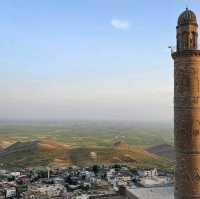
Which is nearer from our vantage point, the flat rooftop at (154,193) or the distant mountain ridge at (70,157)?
the flat rooftop at (154,193)

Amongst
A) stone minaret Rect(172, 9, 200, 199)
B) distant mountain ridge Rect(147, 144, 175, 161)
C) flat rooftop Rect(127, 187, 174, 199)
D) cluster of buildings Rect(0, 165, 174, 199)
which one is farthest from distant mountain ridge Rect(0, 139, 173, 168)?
stone minaret Rect(172, 9, 200, 199)

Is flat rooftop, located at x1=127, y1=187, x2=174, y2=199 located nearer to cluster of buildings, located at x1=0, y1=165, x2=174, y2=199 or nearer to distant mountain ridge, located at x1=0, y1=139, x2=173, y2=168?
cluster of buildings, located at x1=0, y1=165, x2=174, y2=199

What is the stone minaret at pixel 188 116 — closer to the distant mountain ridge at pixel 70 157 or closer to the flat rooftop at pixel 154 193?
the flat rooftop at pixel 154 193

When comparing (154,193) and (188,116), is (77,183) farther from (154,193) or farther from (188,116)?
(188,116)

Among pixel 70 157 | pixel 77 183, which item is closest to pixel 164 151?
pixel 70 157

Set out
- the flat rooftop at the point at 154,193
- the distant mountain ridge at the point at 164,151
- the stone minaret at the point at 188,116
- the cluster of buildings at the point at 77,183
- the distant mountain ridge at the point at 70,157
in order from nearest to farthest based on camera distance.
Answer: the stone minaret at the point at 188,116
the flat rooftop at the point at 154,193
the cluster of buildings at the point at 77,183
the distant mountain ridge at the point at 70,157
the distant mountain ridge at the point at 164,151

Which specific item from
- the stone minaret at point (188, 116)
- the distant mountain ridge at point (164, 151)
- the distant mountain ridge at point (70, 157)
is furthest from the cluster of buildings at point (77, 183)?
the distant mountain ridge at point (164, 151)
